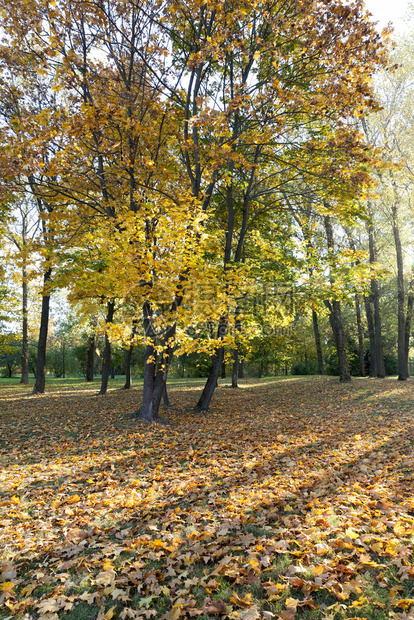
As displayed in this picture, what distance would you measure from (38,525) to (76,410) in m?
8.65

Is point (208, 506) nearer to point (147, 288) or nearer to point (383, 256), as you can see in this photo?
point (147, 288)

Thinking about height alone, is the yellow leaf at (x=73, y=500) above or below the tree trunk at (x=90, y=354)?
below

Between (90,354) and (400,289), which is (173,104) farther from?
(90,354)

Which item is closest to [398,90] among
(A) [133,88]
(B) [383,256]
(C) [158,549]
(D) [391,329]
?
(B) [383,256]

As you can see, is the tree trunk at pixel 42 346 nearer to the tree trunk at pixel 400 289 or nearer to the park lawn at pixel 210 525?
the park lawn at pixel 210 525

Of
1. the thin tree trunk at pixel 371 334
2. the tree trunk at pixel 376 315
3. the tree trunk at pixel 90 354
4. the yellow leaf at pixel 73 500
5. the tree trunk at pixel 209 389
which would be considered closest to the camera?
the yellow leaf at pixel 73 500

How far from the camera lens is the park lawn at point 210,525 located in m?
2.86

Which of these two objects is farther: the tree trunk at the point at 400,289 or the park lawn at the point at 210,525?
the tree trunk at the point at 400,289

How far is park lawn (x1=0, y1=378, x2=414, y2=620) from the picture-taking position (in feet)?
9.39

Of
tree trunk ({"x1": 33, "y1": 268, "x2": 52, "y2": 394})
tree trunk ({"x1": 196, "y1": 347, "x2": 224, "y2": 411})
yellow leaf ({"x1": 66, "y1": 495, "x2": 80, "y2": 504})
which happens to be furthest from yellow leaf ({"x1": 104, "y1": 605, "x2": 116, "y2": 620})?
tree trunk ({"x1": 33, "y1": 268, "x2": 52, "y2": 394})

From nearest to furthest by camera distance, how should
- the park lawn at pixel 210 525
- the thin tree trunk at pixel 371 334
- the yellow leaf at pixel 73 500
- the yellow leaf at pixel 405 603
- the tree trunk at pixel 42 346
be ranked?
1. the yellow leaf at pixel 405 603
2. the park lawn at pixel 210 525
3. the yellow leaf at pixel 73 500
4. the tree trunk at pixel 42 346
5. the thin tree trunk at pixel 371 334

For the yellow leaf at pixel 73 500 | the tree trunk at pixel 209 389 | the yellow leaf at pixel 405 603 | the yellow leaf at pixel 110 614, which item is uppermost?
the tree trunk at pixel 209 389

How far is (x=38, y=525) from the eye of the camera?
4.18 metres

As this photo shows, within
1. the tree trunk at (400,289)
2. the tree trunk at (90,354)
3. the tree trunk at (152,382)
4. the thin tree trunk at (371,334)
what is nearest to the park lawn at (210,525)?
the tree trunk at (152,382)
